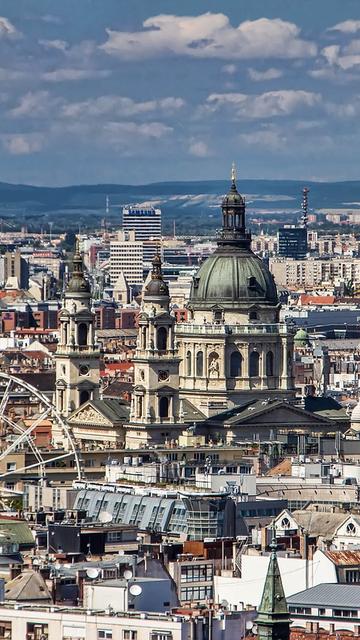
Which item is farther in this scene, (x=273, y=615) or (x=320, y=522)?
(x=320, y=522)

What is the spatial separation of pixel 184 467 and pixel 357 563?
29963 mm

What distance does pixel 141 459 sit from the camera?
105562 mm

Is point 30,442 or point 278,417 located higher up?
point 278,417

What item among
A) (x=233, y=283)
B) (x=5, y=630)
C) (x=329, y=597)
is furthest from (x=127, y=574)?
(x=233, y=283)

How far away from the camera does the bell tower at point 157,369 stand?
379 ft

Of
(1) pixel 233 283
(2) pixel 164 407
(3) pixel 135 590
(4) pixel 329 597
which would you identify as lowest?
(4) pixel 329 597

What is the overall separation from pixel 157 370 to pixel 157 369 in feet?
0.10

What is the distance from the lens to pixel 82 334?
119 m

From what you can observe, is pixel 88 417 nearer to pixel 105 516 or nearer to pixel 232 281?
pixel 232 281

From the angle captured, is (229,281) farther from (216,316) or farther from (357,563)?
(357,563)

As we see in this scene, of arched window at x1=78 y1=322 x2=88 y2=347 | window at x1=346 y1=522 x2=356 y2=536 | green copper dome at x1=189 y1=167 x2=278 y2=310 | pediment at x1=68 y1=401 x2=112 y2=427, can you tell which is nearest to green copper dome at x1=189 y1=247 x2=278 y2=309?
green copper dome at x1=189 y1=167 x2=278 y2=310

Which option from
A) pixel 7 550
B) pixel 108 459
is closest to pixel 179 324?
pixel 108 459

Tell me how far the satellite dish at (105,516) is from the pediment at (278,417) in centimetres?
3485

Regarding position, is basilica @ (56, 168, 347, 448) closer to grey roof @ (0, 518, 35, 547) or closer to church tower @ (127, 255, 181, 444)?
church tower @ (127, 255, 181, 444)
